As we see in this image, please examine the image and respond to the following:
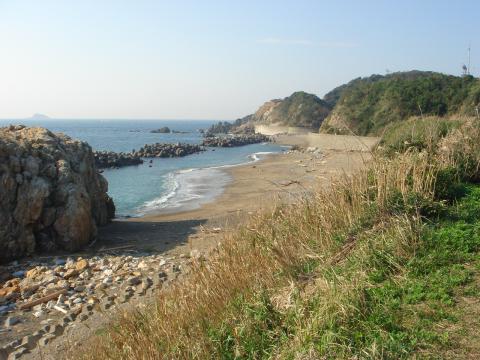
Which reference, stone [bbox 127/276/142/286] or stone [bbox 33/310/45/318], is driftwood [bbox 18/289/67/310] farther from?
stone [bbox 127/276/142/286]

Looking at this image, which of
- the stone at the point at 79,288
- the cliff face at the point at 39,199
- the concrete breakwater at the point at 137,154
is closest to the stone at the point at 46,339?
the stone at the point at 79,288

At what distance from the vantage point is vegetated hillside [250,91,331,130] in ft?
341

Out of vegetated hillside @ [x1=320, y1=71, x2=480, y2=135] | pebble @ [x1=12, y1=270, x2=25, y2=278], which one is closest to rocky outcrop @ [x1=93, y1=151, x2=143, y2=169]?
vegetated hillside @ [x1=320, y1=71, x2=480, y2=135]

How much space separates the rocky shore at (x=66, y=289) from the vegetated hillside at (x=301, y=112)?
9156cm

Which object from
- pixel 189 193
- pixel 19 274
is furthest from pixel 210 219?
pixel 189 193

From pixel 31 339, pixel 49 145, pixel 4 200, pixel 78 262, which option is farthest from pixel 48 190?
pixel 31 339

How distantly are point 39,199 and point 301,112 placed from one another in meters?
97.7

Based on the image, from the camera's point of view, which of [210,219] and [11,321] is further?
[210,219]

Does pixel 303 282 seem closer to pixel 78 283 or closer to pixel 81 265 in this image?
pixel 78 283

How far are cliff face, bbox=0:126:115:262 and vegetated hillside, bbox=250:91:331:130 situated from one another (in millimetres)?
88422

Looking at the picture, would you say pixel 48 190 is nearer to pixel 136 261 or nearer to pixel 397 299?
pixel 136 261

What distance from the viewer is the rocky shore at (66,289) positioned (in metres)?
7.72

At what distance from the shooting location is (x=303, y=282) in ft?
15.9

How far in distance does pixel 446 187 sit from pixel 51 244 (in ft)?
34.0
